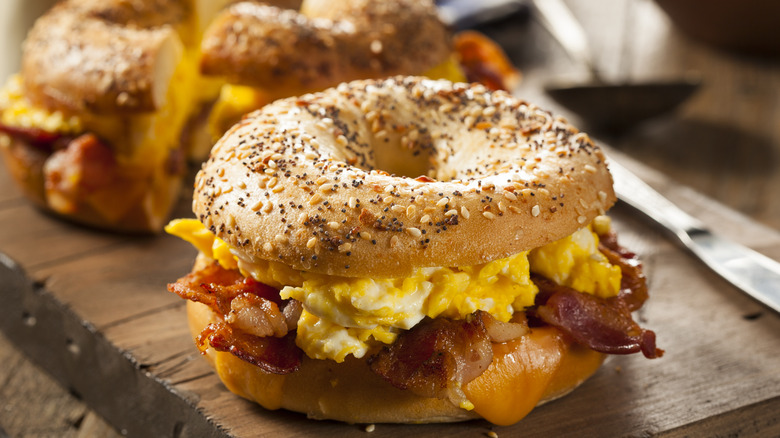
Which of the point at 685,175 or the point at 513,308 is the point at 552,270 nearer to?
the point at 513,308

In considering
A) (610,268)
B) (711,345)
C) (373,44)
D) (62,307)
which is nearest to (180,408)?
(62,307)

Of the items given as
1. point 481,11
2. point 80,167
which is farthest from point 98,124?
point 481,11

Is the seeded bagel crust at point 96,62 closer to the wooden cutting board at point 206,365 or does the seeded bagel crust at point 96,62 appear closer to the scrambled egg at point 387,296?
the wooden cutting board at point 206,365

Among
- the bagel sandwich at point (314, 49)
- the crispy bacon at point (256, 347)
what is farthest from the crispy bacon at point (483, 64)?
the crispy bacon at point (256, 347)

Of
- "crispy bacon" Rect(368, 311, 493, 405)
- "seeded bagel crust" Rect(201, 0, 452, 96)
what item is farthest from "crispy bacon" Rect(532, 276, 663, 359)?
"seeded bagel crust" Rect(201, 0, 452, 96)

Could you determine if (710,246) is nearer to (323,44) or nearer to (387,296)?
(387,296)

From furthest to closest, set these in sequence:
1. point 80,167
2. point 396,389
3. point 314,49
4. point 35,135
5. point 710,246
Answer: point 314,49 < point 35,135 < point 80,167 < point 710,246 < point 396,389
